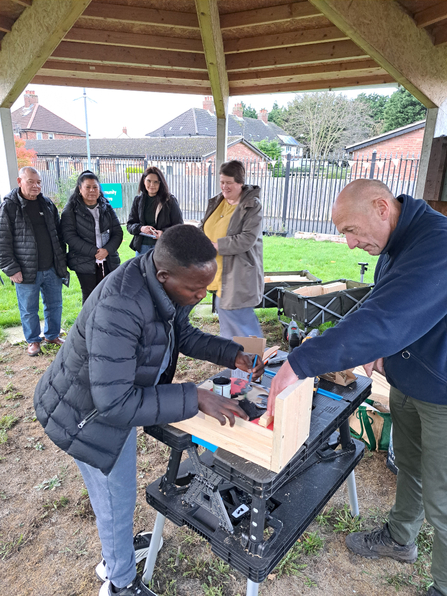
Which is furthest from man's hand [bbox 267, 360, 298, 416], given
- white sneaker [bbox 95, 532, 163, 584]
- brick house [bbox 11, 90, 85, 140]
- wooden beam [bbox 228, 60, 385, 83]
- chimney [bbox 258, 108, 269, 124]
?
brick house [bbox 11, 90, 85, 140]

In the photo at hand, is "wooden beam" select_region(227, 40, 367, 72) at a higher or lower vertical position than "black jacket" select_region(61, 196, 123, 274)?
higher

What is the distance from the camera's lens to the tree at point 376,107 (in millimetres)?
31344

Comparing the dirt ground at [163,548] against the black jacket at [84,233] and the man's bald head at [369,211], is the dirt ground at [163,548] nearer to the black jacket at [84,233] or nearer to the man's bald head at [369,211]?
the man's bald head at [369,211]

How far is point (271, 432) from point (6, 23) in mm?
5417

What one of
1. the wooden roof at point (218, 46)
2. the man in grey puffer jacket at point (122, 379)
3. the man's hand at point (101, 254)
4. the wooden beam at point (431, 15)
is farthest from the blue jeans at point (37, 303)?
the wooden beam at point (431, 15)

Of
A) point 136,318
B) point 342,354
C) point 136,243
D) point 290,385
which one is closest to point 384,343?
point 342,354

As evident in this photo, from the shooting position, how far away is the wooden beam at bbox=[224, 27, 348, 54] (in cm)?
457

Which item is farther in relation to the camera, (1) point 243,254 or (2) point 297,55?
(2) point 297,55

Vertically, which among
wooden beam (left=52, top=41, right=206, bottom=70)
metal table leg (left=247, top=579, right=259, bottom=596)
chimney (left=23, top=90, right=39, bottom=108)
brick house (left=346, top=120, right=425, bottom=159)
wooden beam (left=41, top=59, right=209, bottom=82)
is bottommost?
metal table leg (left=247, top=579, right=259, bottom=596)

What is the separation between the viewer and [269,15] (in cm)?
437

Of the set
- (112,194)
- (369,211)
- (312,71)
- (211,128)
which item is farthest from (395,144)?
(369,211)

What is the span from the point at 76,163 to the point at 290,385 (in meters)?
19.2

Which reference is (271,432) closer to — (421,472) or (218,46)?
(421,472)

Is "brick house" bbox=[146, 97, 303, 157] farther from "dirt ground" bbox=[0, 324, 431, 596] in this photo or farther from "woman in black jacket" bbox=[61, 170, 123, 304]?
"dirt ground" bbox=[0, 324, 431, 596]
